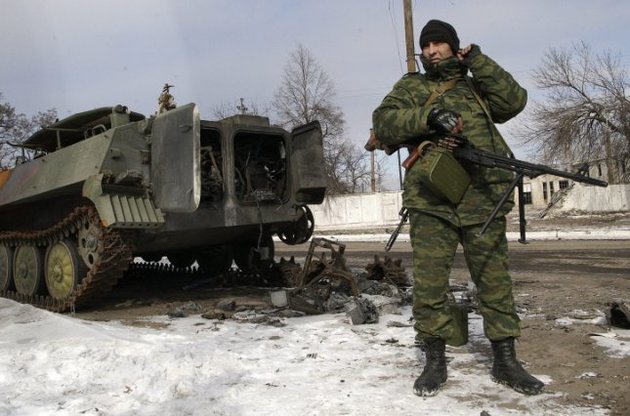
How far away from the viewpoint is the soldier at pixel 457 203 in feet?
11.7

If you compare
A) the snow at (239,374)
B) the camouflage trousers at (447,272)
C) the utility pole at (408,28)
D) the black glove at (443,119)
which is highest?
the utility pole at (408,28)

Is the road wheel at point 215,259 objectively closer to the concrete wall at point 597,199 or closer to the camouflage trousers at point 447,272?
the camouflage trousers at point 447,272

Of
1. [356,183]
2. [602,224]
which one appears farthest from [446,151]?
[356,183]

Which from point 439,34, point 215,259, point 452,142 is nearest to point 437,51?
point 439,34

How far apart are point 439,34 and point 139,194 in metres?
4.14

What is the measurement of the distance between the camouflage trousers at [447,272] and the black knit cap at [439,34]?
1.04 metres

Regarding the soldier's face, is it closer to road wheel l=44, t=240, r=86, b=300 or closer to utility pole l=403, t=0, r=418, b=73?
road wheel l=44, t=240, r=86, b=300

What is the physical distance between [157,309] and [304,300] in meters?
1.92

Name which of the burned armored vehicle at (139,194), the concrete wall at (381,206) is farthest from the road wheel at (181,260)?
the concrete wall at (381,206)

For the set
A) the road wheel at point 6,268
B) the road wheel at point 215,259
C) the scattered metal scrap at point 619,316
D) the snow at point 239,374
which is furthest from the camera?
the road wheel at point 215,259

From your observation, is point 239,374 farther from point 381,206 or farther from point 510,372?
point 381,206

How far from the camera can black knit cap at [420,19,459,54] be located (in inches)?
143

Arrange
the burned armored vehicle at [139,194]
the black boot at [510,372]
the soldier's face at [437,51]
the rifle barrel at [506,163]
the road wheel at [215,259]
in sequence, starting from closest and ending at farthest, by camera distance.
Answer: the black boot at [510,372], the rifle barrel at [506,163], the soldier's face at [437,51], the burned armored vehicle at [139,194], the road wheel at [215,259]

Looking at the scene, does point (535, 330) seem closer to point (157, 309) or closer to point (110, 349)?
point (110, 349)
